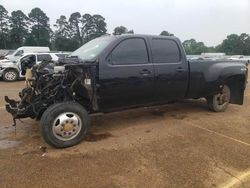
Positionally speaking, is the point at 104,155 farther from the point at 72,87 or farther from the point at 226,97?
the point at 226,97

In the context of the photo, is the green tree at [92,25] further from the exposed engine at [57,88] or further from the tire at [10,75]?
the exposed engine at [57,88]

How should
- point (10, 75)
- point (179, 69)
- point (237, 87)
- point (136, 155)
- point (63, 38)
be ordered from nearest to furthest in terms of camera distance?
point (136, 155), point (179, 69), point (237, 87), point (10, 75), point (63, 38)

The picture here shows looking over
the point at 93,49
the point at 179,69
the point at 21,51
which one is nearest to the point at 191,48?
the point at 21,51

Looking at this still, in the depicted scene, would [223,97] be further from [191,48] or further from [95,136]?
[191,48]

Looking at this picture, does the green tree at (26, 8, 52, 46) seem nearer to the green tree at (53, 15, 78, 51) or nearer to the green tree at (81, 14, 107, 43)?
the green tree at (53, 15, 78, 51)

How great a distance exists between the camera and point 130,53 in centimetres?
588

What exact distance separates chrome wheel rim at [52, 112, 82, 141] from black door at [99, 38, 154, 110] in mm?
627

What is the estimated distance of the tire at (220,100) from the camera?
749 centimetres

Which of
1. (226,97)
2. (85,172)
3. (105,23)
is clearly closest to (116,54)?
(85,172)

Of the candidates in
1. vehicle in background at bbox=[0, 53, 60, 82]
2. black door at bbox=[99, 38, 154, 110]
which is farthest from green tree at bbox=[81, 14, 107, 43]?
black door at bbox=[99, 38, 154, 110]

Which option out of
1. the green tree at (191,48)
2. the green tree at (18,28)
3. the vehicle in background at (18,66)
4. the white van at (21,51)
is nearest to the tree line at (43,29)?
the green tree at (18,28)

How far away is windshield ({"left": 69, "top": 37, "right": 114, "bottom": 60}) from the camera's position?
568 cm

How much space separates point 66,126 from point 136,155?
4.05 ft

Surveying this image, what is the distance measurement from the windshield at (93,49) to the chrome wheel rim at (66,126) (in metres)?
1.14
